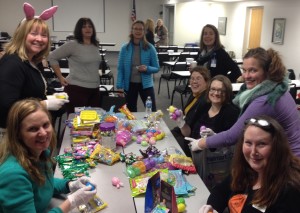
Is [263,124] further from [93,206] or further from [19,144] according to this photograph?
[19,144]

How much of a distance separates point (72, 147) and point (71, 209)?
31.5 inches

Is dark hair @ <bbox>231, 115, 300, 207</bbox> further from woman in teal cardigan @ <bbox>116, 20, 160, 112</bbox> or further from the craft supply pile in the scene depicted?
woman in teal cardigan @ <bbox>116, 20, 160, 112</bbox>

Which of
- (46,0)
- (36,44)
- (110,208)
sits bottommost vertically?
(110,208)

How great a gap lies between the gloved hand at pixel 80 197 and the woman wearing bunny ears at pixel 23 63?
0.75m

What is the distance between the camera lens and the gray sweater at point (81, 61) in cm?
324

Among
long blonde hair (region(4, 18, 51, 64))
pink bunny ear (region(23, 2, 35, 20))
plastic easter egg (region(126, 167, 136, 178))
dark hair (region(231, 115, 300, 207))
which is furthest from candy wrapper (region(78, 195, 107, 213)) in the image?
pink bunny ear (region(23, 2, 35, 20))

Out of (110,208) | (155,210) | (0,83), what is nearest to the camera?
(155,210)

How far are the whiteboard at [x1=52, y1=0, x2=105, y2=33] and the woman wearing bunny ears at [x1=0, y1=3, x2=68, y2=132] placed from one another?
997cm

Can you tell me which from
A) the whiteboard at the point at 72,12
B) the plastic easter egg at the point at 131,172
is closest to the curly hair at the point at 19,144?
the plastic easter egg at the point at 131,172

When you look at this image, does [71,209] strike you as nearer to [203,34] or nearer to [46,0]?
[203,34]

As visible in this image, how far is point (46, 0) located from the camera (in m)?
11.6

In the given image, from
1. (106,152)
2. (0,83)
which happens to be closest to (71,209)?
(106,152)

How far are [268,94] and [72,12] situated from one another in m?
11.1

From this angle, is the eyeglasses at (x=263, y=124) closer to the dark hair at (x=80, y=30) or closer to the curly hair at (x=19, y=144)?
the curly hair at (x=19, y=144)
